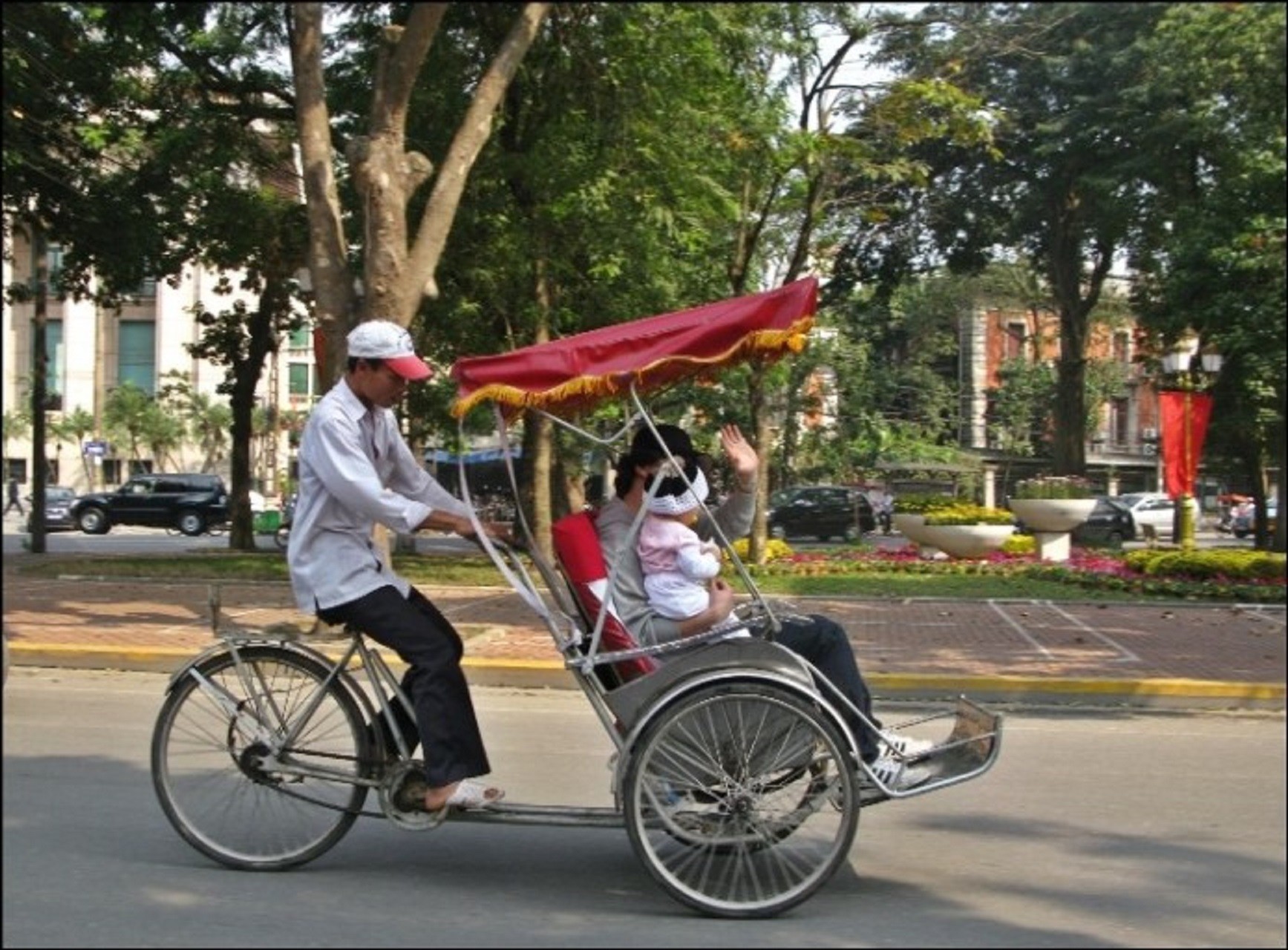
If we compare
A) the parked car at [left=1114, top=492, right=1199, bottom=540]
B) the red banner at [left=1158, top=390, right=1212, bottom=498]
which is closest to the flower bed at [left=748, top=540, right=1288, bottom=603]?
the red banner at [left=1158, top=390, right=1212, bottom=498]

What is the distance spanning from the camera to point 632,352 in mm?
4984

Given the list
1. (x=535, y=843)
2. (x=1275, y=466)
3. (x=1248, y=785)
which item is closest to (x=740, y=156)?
(x=1248, y=785)

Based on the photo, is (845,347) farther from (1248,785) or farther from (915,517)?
(1248,785)

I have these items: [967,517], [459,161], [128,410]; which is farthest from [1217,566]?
[128,410]

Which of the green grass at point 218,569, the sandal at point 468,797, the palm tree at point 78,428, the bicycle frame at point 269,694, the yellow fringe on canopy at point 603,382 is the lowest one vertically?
the green grass at point 218,569

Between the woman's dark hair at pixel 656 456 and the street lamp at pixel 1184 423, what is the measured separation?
20.3 m

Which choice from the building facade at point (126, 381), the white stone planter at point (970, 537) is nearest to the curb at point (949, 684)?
the white stone planter at point (970, 537)

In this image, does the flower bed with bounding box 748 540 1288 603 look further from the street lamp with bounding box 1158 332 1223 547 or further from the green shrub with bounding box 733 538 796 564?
the street lamp with bounding box 1158 332 1223 547

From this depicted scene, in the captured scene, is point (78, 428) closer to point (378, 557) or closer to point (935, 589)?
point (935, 589)

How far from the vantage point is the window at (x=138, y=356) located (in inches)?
2457

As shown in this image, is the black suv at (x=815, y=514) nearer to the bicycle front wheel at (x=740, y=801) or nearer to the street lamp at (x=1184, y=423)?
the street lamp at (x=1184, y=423)

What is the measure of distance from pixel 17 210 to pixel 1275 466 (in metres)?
28.5

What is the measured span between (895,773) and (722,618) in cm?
86

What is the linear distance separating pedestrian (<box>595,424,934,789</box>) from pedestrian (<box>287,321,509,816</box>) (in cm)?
52
